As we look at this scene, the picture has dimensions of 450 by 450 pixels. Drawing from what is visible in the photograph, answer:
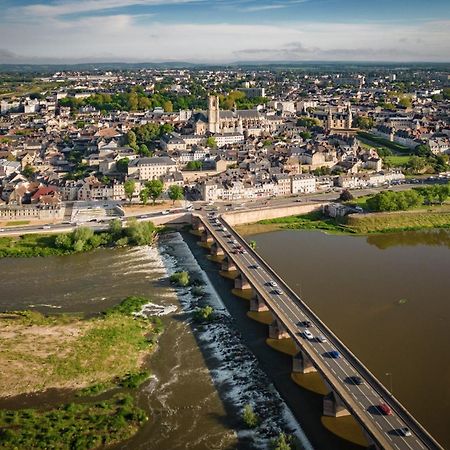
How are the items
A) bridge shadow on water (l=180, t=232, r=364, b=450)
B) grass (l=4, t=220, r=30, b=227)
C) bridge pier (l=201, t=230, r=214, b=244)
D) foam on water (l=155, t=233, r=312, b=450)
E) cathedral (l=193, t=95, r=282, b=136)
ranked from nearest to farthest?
bridge shadow on water (l=180, t=232, r=364, b=450) < foam on water (l=155, t=233, r=312, b=450) < bridge pier (l=201, t=230, r=214, b=244) < grass (l=4, t=220, r=30, b=227) < cathedral (l=193, t=95, r=282, b=136)

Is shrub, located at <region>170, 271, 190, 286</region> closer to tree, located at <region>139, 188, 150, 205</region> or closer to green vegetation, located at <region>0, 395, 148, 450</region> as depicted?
green vegetation, located at <region>0, 395, 148, 450</region>

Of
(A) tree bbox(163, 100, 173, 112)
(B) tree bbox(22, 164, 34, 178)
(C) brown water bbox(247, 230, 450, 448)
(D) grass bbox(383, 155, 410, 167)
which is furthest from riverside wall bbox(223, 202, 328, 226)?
(A) tree bbox(163, 100, 173, 112)

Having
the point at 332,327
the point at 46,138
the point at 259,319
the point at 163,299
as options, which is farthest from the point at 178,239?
the point at 46,138

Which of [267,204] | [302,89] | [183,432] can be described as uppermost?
[302,89]

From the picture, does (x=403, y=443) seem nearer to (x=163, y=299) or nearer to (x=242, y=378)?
(x=242, y=378)

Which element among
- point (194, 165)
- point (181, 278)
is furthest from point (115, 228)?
point (194, 165)

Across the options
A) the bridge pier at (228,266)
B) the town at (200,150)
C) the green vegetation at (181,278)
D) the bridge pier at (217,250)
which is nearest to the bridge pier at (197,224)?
the bridge pier at (217,250)

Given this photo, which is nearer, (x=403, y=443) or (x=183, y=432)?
(x=403, y=443)
